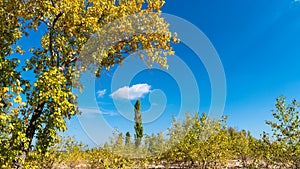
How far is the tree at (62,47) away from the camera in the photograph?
6965 mm

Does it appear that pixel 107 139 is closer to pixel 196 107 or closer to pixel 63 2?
pixel 196 107

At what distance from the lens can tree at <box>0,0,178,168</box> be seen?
6965 mm

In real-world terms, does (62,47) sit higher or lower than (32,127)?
higher

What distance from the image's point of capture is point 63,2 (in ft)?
25.3

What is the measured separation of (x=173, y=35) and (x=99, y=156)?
17.9 ft

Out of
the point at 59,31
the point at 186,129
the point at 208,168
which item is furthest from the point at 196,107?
the point at 59,31

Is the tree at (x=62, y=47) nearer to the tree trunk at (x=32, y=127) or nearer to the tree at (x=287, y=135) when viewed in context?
the tree trunk at (x=32, y=127)

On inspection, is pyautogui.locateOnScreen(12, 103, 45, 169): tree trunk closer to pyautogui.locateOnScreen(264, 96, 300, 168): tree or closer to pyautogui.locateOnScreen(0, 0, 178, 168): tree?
pyautogui.locateOnScreen(0, 0, 178, 168): tree

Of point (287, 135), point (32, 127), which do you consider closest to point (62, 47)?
point (32, 127)

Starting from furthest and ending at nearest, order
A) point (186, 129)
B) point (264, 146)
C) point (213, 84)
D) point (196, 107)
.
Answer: point (186, 129), point (196, 107), point (213, 84), point (264, 146)

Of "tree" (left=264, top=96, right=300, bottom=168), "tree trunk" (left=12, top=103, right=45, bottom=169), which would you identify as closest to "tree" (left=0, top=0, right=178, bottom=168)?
"tree trunk" (left=12, top=103, right=45, bottom=169)

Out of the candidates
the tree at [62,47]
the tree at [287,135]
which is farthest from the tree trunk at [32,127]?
the tree at [287,135]

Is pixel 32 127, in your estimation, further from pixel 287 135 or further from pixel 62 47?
pixel 287 135

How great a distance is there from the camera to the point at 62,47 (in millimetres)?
8172
